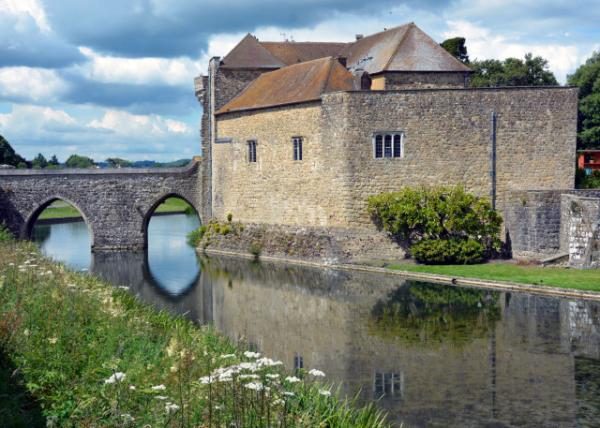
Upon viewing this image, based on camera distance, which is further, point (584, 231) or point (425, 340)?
point (584, 231)

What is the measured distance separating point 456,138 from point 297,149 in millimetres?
6447

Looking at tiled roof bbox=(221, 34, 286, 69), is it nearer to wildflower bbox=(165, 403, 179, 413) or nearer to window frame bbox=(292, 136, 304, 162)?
window frame bbox=(292, 136, 304, 162)

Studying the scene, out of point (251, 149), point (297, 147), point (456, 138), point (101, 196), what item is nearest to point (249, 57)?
point (251, 149)

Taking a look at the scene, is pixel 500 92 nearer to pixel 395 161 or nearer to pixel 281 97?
pixel 395 161

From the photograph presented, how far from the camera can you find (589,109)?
53.6 m

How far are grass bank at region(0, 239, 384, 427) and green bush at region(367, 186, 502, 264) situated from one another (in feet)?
50.1

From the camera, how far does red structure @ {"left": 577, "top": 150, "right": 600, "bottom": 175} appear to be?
41688 millimetres

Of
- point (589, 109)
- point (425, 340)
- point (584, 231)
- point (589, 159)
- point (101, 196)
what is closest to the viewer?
point (425, 340)

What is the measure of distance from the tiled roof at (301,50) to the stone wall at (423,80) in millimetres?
9190

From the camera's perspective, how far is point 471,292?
77.9 feet

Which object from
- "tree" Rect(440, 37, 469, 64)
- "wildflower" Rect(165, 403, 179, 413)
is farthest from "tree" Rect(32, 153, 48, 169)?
"wildflower" Rect(165, 403, 179, 413)

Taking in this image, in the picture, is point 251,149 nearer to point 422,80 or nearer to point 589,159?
point 422,80

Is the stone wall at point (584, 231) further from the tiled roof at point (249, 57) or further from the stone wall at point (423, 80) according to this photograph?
the tiled roof at point (249, 57)


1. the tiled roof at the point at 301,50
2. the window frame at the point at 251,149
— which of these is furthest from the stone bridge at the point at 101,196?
the tiled roof at the point at 301,50
